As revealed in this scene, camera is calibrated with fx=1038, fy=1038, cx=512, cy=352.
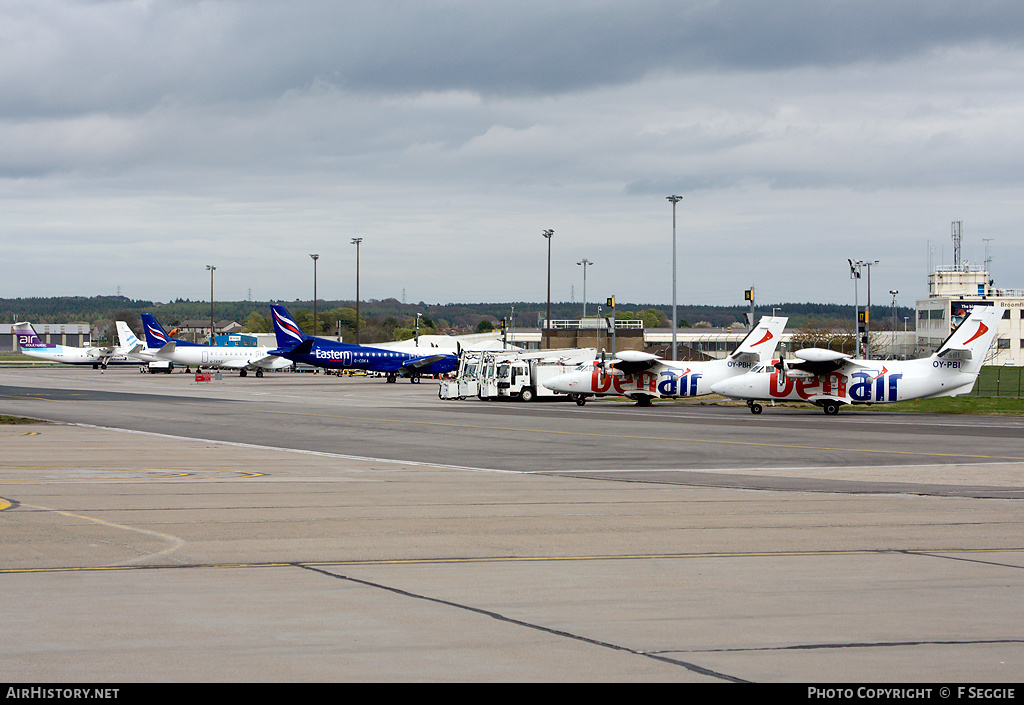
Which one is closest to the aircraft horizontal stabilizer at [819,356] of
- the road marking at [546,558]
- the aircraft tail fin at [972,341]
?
the aircraft tail fin at [972,341]

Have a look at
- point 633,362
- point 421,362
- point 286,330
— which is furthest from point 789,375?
point 286,330

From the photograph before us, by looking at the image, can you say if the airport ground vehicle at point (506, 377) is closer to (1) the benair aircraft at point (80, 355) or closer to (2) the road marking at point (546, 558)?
(2) the road marking at point (546, 558)

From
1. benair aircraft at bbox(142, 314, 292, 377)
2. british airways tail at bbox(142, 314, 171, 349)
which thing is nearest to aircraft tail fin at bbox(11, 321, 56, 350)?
british airways tail at bbox(142, 314, 171, 349)

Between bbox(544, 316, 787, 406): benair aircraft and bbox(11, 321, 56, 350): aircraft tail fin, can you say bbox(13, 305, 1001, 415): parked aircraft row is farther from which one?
bbox(11, 321, 56, 350): aircraft tail fin

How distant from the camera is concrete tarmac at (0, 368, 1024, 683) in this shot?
7566 mm

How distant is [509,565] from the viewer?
459 inches

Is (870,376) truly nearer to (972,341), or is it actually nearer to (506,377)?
(972,341)

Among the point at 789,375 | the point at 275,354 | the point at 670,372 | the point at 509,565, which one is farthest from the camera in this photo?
the point at 275,354

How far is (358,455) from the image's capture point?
1065 inches

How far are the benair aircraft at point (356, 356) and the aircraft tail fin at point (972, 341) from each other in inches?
1978

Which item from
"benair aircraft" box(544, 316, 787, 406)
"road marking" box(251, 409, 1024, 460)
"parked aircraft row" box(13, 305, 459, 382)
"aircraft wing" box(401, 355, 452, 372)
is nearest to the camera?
"road marking" box(251, 409, 1024, 460)

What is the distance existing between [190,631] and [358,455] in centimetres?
1883

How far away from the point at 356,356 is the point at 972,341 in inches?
2314

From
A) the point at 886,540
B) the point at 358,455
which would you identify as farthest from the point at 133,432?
the point at 886,540
